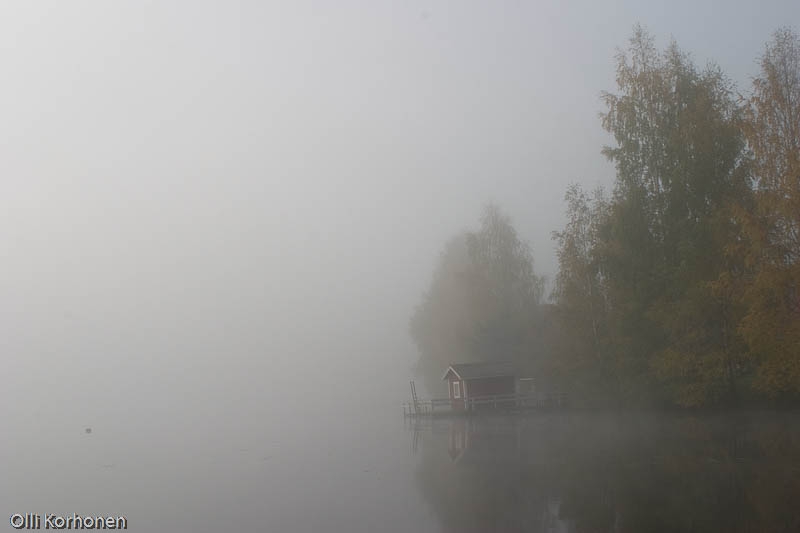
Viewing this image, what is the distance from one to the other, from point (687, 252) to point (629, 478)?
16.8m

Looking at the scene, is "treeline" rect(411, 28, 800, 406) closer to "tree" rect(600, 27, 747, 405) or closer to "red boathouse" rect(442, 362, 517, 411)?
"tree" rect(600, 27, 747, 405)

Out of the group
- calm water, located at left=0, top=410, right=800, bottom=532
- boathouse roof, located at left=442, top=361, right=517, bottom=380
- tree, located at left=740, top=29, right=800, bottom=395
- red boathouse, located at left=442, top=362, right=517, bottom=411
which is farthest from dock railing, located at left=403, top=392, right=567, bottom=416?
tree, located at left=740, top=29, right=800, bottom=395

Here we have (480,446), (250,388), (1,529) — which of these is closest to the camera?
(1,529)

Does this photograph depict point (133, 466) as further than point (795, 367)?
Yes

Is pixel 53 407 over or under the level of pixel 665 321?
under

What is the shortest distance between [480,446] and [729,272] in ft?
42.5

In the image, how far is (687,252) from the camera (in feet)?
109

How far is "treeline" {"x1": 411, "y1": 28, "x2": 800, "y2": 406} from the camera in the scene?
86.2ft

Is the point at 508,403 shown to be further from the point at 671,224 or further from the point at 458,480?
the point at 458,480

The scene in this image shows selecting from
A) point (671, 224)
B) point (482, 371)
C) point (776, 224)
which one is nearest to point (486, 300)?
point (482, 371)

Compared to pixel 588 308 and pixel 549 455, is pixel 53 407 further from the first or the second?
pixel 549 455

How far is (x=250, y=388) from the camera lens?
448 ft

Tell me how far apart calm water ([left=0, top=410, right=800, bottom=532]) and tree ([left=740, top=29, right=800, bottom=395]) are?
302 centimetres

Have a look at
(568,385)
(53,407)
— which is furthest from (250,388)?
(568,385)
